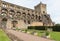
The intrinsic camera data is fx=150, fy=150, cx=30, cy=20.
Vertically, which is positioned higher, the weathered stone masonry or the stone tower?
the stone tower

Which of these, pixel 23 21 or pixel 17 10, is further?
pixel 17 10

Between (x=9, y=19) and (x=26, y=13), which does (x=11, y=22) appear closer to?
(x=9, y=19)

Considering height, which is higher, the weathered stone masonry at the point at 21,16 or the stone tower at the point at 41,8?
the stone tower at the point at 41,8

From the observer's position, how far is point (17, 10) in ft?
267

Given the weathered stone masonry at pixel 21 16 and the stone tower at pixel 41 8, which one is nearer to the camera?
the weathered stone masonry at pixel 21 16

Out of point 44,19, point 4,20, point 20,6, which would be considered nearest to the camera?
point 4,20

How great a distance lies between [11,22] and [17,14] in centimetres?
1166

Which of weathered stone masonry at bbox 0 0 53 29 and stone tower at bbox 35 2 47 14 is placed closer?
weathered stone masonry at bbox 0 0 53 29

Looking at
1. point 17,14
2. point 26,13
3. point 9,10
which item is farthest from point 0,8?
point 26,13

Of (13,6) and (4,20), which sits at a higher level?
(13,6)

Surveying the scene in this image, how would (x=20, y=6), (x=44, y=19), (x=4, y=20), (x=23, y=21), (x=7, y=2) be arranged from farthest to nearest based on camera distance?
(x=44, y=19), (x=20, y=6), (x=7, y=2), (x=23, y=21), (x=4, y=20)

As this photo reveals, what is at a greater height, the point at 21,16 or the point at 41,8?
the point at 41,8

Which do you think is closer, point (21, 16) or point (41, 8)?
point (21, 16)

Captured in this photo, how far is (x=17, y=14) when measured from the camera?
7988 cm
